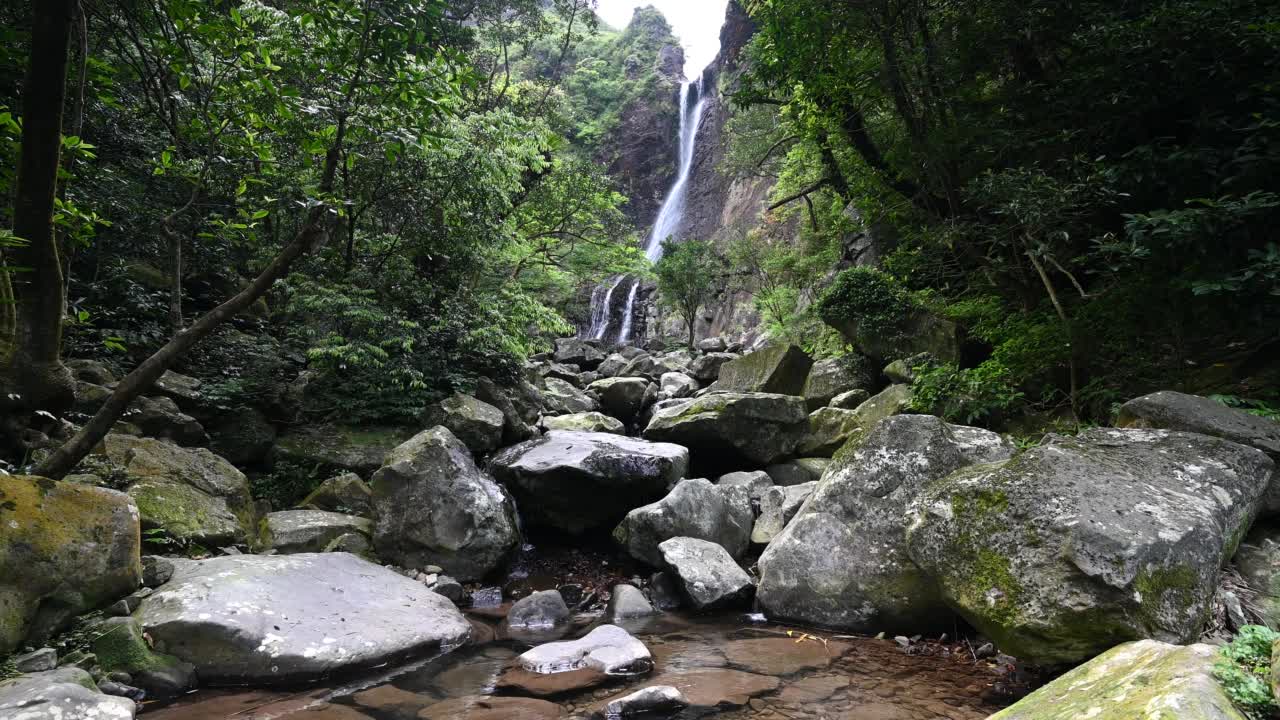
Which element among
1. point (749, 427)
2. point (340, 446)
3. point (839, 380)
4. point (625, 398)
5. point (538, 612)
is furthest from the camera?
point (625, 398)

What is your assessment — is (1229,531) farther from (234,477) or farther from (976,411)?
(234,477)

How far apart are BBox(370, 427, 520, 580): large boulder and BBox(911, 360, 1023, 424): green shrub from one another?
5.25 meters

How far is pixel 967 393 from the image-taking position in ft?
22.4

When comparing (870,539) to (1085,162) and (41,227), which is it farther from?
(41,227)

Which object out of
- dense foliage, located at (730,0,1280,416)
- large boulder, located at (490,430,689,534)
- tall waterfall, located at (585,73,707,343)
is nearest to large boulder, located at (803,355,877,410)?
dense foliage, located at (730,0,1280,416)

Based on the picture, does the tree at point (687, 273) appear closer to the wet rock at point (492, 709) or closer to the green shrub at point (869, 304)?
the green shrub at point (869, 304)

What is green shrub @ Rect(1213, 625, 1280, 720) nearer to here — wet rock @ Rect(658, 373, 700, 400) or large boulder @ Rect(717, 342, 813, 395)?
large boulder @ Rect(717, 342, 813, 395)

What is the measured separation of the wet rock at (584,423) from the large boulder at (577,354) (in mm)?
10944

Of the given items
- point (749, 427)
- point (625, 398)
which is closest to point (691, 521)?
point (749, 427)

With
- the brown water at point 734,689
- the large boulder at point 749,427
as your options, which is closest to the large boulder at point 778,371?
the large boulder at point 749,427

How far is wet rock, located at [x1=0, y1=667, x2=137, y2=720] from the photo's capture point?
264cm

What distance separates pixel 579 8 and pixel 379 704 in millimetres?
18109

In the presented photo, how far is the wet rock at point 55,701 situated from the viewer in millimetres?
2641

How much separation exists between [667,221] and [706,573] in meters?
33.7
